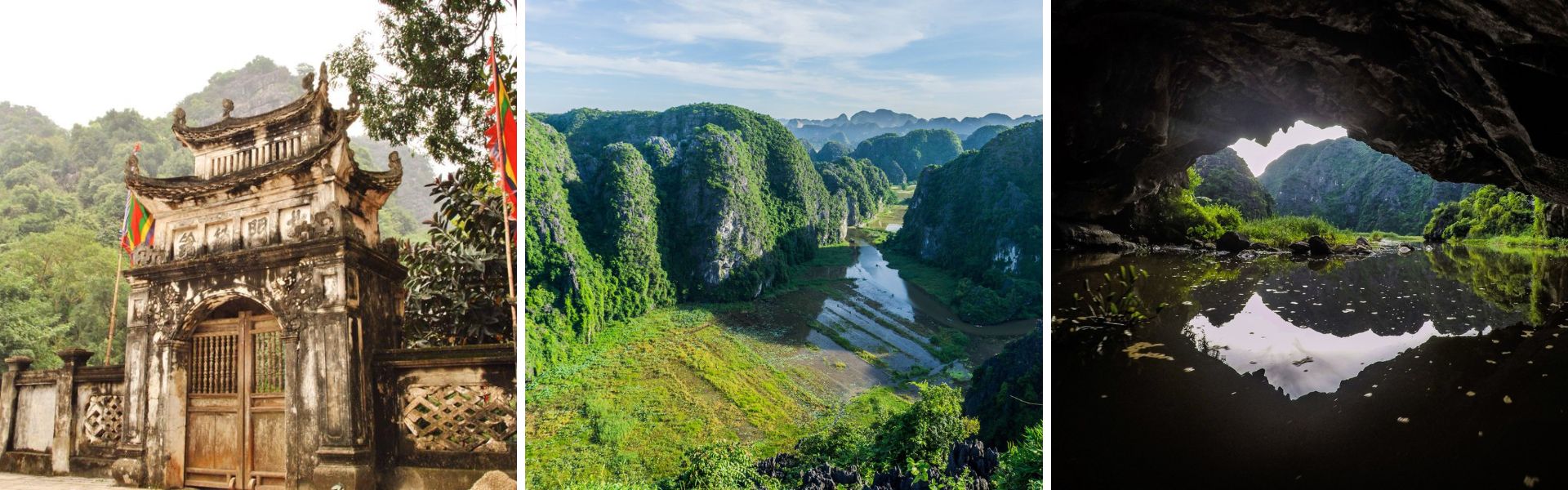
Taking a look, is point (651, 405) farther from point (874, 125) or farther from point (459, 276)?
point (874, 125)

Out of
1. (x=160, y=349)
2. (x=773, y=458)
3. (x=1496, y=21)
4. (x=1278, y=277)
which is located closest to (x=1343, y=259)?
(x=1278, y=277)

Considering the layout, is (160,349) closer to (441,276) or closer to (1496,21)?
(441,276)

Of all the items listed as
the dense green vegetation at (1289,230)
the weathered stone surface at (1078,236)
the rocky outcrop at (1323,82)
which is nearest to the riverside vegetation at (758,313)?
the rocky outcrop at (1323,82)

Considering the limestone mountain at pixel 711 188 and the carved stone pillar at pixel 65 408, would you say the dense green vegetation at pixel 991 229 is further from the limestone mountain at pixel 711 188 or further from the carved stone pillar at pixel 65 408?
the carved stone pillar at pixel 65 408

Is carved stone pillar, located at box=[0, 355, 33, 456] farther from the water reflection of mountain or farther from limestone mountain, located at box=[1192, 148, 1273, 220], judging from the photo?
limestone mountain, located at box=[1192, 148, 1273, 220]

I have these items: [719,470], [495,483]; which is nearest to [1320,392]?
[719,470]

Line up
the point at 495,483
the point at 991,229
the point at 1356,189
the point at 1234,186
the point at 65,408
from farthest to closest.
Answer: the point at 1234,186, the point at 1356,189, the point at 991,229, the point at 65,408, the point at 495,483
